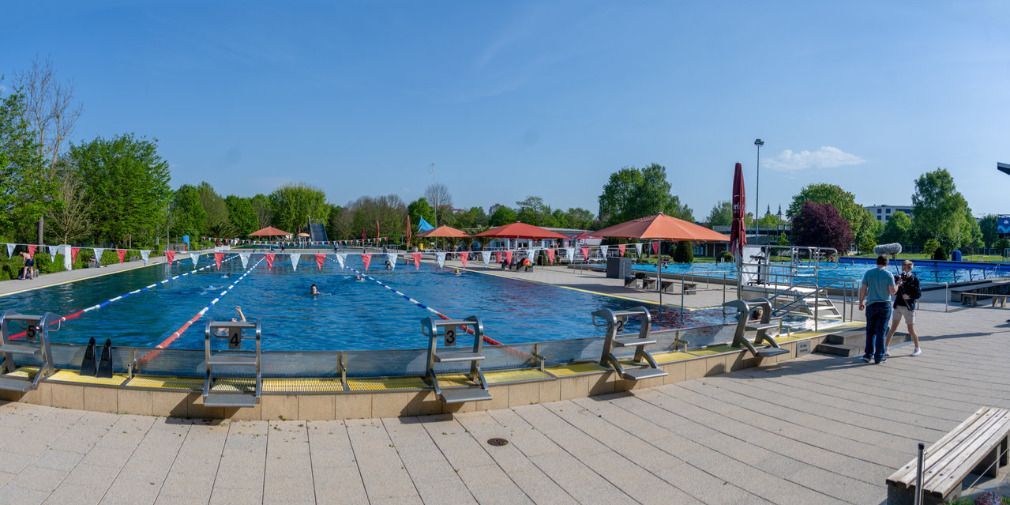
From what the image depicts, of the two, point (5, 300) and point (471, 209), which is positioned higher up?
point (471, 209)

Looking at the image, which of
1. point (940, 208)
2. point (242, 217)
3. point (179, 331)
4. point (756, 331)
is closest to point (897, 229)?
point (940, 208)

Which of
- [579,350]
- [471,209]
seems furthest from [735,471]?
[471,209]

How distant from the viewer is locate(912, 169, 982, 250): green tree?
256 feet

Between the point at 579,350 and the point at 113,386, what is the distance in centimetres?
464

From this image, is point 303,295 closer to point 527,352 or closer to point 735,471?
point 527,352

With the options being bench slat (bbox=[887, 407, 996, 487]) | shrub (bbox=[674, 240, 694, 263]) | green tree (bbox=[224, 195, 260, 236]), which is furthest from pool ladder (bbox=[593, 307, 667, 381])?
green tree (bbox=[224, 195, 260, 236])

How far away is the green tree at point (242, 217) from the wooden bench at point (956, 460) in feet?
352

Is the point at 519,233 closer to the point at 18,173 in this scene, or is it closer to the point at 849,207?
the point at 18,173

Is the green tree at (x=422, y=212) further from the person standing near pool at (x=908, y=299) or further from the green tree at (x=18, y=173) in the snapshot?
the person standing near pool at (x=908, y=299)

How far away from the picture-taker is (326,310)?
53.5ft

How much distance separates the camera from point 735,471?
13.5 ft

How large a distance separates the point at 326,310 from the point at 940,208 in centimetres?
9254

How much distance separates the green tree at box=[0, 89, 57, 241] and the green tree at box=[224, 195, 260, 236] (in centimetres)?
7612

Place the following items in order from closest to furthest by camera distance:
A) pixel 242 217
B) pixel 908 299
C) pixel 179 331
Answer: pixel 908 299 → pixel 179 331 → pixel 242 217
